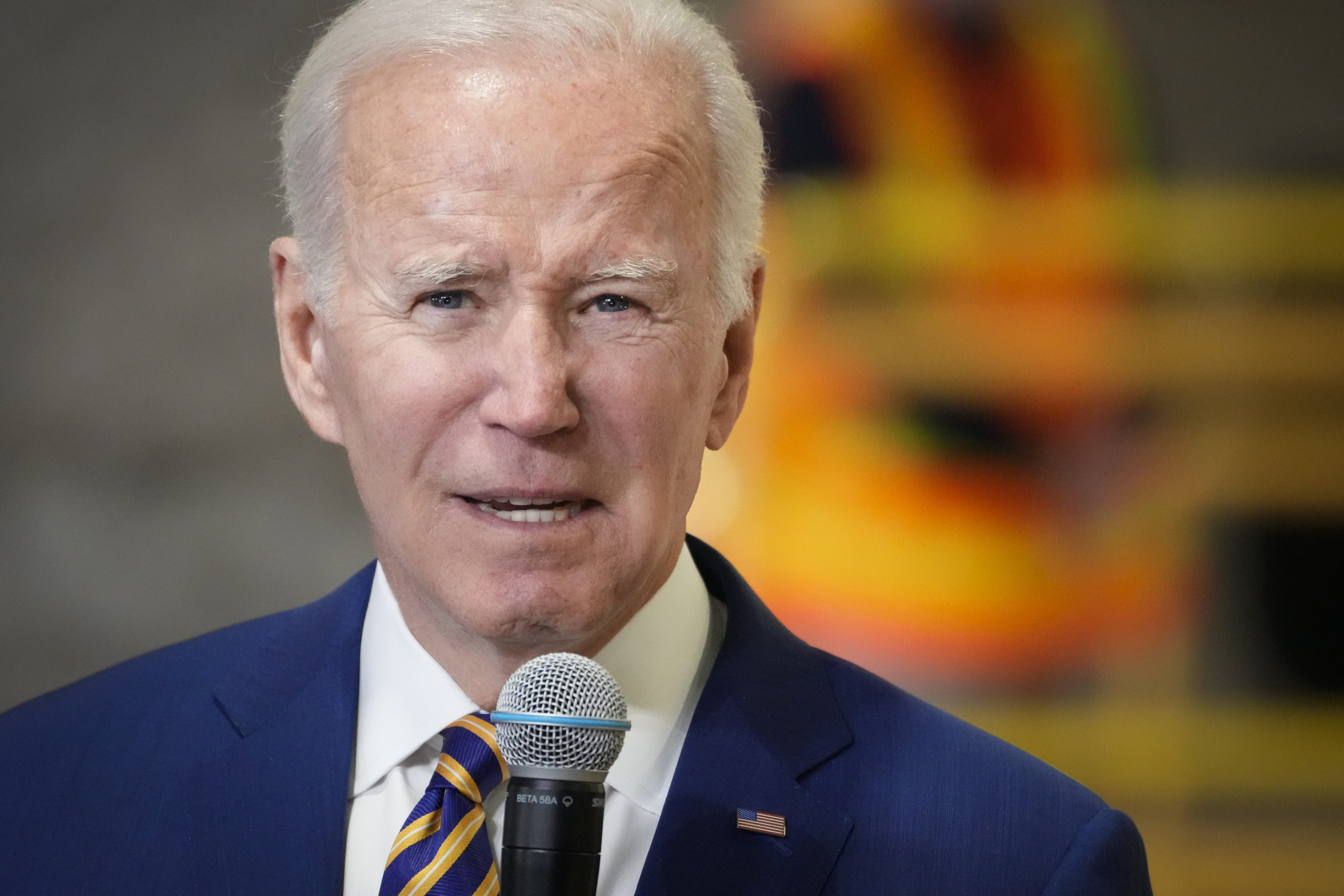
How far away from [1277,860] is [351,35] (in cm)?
326

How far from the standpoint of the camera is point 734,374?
178 cm

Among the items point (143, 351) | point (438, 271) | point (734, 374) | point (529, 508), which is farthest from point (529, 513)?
point (143, 351)

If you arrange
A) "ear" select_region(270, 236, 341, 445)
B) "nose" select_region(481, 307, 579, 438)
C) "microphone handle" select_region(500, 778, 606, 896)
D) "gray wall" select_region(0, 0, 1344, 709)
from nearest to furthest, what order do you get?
"microphone handle" select_region(500, 778, 606, 896) < "nose" select_region(481, 307, 579, 438) < "ear" select_region(270, 236, 341, 445) < "gray wall" select_region(0, 0, 1344, 709)

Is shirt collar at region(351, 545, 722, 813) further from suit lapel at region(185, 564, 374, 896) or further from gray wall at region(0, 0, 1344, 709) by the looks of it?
gray wall at region(0, 0, 1344, 709)

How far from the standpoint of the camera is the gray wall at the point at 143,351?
3.50 metres

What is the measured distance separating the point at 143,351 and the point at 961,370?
2.20 metres

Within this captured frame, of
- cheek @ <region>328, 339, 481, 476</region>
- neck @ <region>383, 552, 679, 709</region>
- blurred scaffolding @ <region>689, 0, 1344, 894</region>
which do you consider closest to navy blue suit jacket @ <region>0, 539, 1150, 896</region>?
neck @ <region>383, 552, 679, 709</region>

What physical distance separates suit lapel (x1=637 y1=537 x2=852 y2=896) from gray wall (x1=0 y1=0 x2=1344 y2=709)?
79.9 inches

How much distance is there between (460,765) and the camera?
5.05 ft

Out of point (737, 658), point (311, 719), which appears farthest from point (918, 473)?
point (311, 719)

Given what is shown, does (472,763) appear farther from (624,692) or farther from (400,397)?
(400,397)

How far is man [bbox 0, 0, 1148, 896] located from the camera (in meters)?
1.50

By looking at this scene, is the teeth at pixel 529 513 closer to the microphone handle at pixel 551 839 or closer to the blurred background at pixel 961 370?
the microphone handle at pixel 551 839

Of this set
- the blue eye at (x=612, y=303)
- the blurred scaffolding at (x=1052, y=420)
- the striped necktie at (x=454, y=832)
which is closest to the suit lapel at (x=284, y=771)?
the striped necktie at (x=454, y=832)
